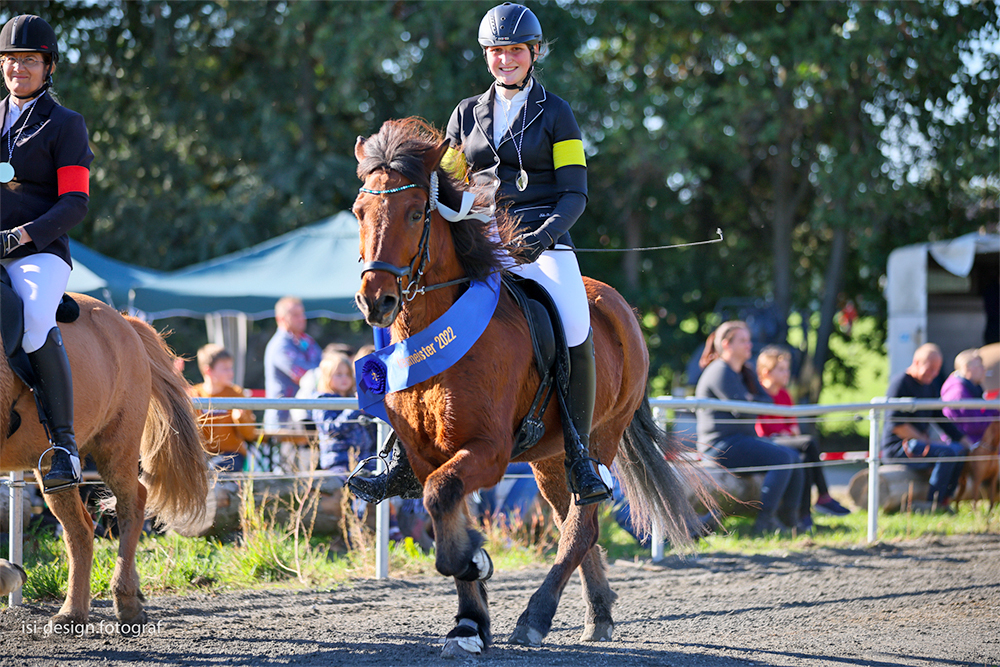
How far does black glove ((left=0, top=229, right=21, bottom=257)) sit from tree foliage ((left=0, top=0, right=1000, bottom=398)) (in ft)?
40.3

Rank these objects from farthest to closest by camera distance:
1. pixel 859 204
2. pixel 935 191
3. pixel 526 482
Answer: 1. pixel 935 191
2. pixel 859 204
3. pixel 526 482

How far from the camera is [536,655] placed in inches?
180

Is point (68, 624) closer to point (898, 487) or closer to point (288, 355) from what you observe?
point (288, 355)

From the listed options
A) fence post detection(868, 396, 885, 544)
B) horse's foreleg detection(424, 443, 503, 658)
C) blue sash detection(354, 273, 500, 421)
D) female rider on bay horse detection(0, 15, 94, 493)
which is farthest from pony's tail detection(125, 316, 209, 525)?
fence post detection(868, 396, 885, 544)

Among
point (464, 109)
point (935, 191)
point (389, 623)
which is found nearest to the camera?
point (464, 109)

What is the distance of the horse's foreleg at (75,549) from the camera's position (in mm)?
4973

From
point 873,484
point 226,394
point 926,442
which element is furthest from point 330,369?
point 926,442

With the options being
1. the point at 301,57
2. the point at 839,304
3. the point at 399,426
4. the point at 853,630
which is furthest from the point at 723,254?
the point at 399,426

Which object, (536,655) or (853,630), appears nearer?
(536,655)

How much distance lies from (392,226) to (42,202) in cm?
199

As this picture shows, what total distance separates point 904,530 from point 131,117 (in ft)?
51.9

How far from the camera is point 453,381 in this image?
4117mm

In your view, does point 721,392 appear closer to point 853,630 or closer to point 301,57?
point 853,630

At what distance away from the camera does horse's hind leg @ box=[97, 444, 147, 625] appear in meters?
5.12
